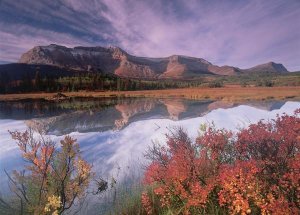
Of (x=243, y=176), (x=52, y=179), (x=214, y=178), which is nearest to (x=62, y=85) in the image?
(x=52, y=179)

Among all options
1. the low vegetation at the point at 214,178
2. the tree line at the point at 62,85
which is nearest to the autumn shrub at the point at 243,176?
the low vegetation at the point at 214,178

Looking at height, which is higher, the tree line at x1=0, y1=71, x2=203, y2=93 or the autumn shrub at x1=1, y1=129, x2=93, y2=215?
the autumn shrub at x1=1, y1=129, x2=93, y2=215

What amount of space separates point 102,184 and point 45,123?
14138 millimetres

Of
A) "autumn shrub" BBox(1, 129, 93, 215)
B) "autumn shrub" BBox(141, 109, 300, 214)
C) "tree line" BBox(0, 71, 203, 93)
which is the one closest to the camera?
"autumn shrub" BBox(141, 109, 300, 214)

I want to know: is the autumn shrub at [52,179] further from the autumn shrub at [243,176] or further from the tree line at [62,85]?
the tree line at [62,85]

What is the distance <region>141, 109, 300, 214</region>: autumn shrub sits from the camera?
4344mm

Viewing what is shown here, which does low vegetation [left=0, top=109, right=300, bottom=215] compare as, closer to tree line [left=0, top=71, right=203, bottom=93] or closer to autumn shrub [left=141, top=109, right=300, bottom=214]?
autumn shrub [left=141, top=109, right=300, bottom=214]

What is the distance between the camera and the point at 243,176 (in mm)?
4375

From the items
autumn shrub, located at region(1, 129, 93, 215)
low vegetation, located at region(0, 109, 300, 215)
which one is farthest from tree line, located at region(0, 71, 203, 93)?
low vegetation, located at region(0, 109, 300, 215)

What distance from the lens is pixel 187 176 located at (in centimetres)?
523

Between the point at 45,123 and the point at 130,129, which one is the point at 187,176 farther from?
the point at 45,123

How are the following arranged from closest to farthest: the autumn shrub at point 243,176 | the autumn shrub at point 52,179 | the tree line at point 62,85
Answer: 1. the autumn shrub at point 243,176
2. the autumn shrub at point 52,179
3. the tree line at point 62,85

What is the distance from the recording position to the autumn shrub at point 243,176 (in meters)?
4.34

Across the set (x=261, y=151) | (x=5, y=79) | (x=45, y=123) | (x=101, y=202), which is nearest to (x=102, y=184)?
(x=101, y=202)
